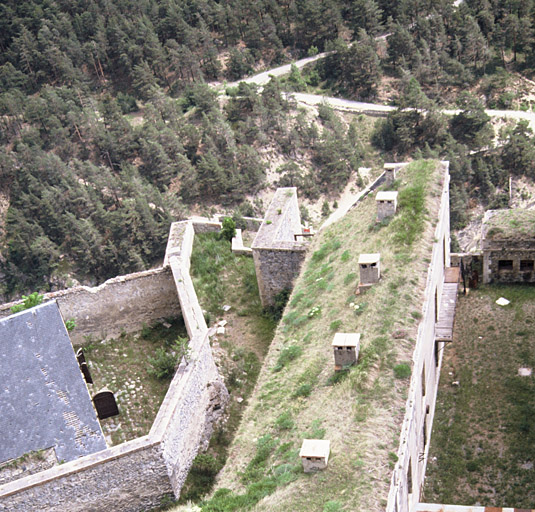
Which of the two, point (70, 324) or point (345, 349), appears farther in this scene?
point (70, 324)

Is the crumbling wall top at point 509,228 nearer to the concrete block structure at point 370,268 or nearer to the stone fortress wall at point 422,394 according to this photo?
the stone fortress wall at point 422,394

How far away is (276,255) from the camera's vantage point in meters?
22.9

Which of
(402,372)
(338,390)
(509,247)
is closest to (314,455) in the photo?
(338,390)

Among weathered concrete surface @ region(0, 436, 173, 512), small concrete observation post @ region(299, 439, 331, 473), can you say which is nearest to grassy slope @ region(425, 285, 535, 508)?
small concrete observation post @ region(299, 439, 331, 473)

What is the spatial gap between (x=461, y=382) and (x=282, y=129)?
42.9 metres

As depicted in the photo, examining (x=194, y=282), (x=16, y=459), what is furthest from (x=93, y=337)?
(x=16, y=459)

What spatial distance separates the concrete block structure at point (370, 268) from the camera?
17.4 m

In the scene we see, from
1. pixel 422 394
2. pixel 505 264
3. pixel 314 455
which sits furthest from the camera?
pixel 505 264

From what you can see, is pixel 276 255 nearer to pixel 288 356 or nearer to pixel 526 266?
pixel 288 356

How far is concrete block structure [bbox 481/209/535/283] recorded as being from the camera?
21266 millimetres

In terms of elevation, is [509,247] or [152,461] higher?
[509,247]

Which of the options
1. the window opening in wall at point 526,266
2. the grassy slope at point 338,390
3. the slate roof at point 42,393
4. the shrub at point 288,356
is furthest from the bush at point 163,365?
the window opening in wall at point 526,266

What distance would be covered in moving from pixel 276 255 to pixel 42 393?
9.15m

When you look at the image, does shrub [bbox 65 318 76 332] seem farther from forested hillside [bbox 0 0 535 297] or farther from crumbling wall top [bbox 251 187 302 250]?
forested hillside [bbox 0 0 535 297]
